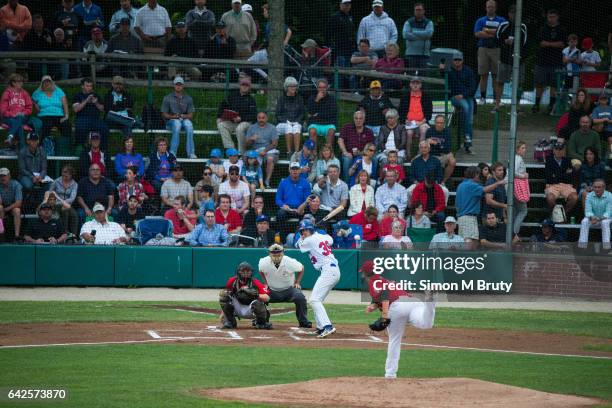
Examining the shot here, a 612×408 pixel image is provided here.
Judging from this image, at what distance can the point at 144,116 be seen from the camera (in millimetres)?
22984

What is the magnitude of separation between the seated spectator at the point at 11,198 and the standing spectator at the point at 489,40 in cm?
1120

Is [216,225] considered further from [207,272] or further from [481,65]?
[481,65]

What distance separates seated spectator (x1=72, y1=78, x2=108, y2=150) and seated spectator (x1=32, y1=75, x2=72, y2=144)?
0.93 feet

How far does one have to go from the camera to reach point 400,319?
1182cm

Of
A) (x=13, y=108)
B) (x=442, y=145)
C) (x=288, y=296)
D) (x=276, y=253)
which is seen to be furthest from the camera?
(x=13, y=108)

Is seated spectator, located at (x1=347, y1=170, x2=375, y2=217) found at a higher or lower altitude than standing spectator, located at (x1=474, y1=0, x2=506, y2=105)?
lower

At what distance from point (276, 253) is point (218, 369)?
3262 millimetres

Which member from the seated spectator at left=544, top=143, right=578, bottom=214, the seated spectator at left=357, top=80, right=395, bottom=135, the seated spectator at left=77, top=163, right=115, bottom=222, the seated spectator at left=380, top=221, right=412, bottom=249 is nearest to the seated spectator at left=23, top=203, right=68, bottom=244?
the seated spectator at left=77, top=163, right=115, bottom=222

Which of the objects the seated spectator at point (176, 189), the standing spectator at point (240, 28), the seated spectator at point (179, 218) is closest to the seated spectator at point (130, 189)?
the seated spectator at point (176, 189)

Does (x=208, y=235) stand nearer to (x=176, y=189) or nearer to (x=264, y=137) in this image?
(x=176, y=189)

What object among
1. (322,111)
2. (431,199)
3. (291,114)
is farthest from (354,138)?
(431,199)

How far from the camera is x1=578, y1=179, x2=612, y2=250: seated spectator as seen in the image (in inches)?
807

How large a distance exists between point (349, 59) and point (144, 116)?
5.40 meters

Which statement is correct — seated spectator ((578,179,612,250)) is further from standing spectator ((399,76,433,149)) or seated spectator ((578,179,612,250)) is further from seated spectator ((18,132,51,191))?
seated spectator ((18,132,51,191))
